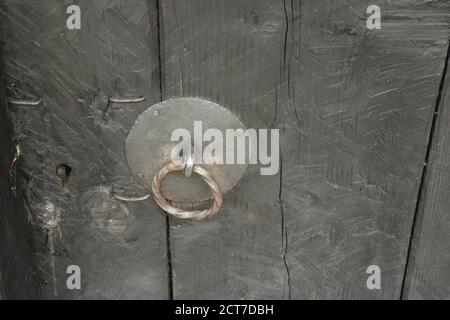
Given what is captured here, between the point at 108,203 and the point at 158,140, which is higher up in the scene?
the point at 158,140

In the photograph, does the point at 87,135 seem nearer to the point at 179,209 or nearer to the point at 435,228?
Answer: the point at 179,209

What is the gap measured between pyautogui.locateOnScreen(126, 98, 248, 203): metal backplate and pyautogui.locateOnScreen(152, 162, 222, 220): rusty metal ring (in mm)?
22

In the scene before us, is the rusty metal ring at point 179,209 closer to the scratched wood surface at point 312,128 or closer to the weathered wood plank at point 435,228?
the scratched wood surface at point 312,128

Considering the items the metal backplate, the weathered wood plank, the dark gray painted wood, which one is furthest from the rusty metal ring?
the weathered wood plank

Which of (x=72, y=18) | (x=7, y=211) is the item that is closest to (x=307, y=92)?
(x=72, y=18)

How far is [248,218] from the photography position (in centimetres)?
87

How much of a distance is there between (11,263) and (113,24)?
1.20ft

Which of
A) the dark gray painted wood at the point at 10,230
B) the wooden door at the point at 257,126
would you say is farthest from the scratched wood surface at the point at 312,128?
the dark gray painted wood at the point at 10,230

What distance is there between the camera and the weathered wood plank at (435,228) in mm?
790

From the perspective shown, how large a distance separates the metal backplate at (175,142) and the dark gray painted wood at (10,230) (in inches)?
6.5

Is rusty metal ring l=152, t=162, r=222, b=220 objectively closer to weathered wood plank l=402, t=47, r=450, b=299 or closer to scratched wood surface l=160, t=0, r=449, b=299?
scratched wood surface l=160, t=0, r=449, b=299

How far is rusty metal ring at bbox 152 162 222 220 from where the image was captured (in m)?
0.77
